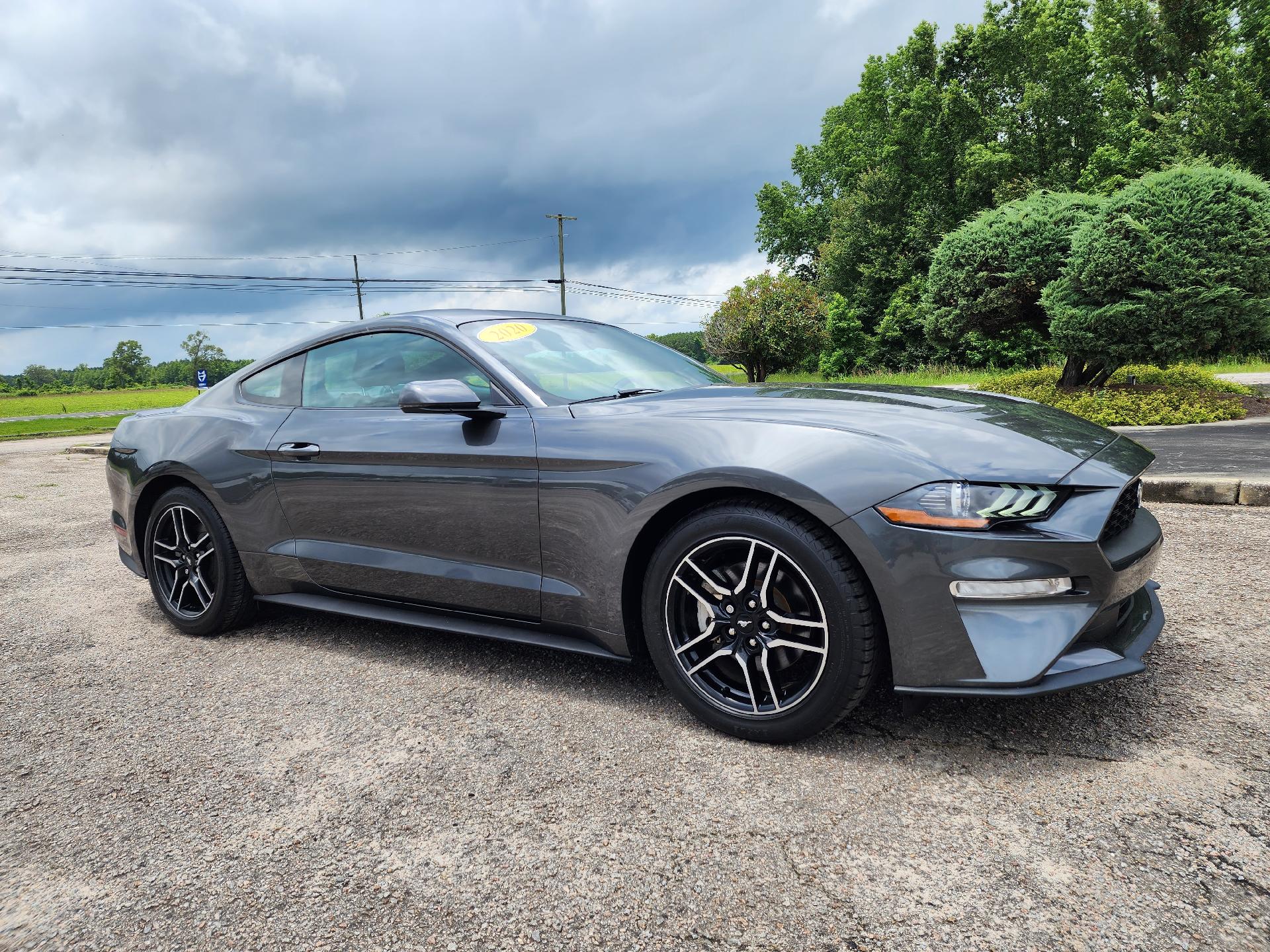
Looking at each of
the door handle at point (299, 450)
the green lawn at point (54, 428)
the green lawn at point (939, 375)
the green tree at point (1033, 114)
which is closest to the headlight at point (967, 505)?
the door handle at point (299, 450)

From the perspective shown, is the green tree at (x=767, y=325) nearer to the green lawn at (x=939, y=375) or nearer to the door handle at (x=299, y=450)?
the green lawn at (x=939, y=375)

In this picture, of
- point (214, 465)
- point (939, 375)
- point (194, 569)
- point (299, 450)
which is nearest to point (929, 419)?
point (299, 450)

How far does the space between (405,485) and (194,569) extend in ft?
4.81

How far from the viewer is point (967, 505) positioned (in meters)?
1.98

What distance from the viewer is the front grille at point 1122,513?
2062 mm

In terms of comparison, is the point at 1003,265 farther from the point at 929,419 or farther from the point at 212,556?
the point at 212,556

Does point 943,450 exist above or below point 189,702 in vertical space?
above

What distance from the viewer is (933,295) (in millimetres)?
13711

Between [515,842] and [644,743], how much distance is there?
0.57 m

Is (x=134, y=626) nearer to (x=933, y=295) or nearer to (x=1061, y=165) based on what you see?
(x=933, y=295)

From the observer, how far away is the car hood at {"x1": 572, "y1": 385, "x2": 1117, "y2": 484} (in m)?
2.07

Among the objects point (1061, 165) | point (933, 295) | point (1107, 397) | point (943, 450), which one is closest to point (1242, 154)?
point (1061, 165)

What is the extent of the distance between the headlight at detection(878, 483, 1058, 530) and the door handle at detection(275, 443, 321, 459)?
7.48 ft

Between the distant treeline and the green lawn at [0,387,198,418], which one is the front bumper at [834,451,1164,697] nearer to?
the green lawn at [0,387,198,418]
